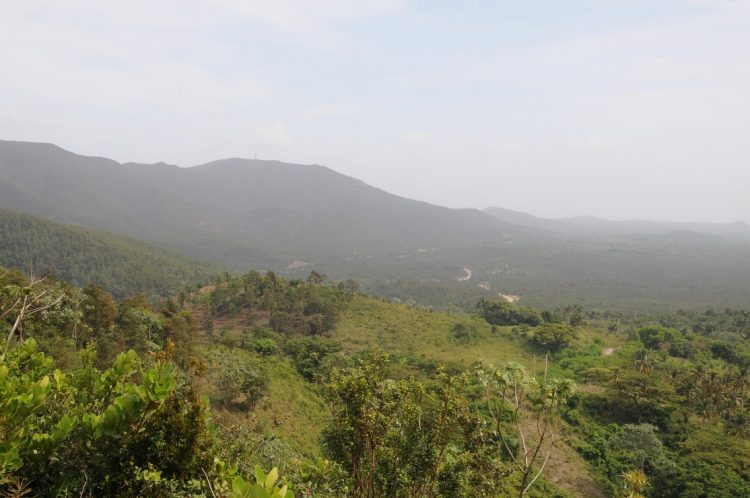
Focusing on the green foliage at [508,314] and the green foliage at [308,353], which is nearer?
the green foliage at [308,353]

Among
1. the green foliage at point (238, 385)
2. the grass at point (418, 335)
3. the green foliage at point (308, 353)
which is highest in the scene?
the green foliage at point (238, 385)

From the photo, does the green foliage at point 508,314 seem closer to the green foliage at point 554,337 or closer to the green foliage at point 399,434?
the green foliage at point 554,337

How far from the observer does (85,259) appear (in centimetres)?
7131

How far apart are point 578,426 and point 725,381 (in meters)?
13.0

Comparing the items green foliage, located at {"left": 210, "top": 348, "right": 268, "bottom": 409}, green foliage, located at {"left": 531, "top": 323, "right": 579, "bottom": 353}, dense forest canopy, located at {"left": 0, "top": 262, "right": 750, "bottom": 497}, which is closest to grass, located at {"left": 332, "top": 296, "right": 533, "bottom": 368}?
dense forest canopy, located at {"left": 0, "top": 262, "right": 750, "bottom": 497}

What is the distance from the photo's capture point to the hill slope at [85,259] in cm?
6744

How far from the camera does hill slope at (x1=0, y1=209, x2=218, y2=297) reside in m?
67.4

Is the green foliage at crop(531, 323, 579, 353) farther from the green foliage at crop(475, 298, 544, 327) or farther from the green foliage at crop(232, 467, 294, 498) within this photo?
the green foliage at crop(232, 467, 294, 498)

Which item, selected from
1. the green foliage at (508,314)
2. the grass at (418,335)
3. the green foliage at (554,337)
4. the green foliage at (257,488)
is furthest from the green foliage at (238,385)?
→ the green foliage at (508,314)

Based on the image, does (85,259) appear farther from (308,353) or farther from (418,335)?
(418,335)

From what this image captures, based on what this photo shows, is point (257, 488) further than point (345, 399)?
No

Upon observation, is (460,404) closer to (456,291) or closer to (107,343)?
(107,343)

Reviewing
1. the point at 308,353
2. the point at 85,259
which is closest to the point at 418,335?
the point at 308,353

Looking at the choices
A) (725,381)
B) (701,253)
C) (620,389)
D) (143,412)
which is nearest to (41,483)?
(143,412)
